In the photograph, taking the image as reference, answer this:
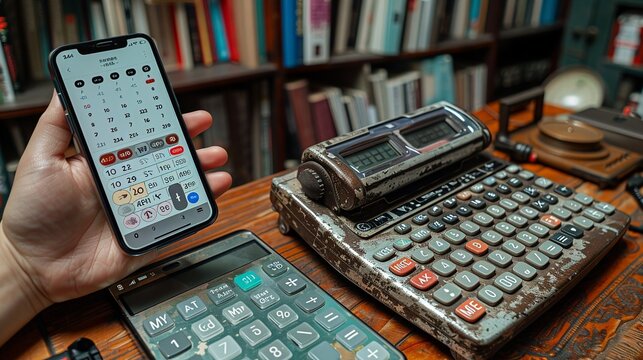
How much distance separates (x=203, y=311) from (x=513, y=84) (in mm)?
2095

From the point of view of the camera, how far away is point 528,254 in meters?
0.49

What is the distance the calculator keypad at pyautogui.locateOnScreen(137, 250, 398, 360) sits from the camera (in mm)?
405

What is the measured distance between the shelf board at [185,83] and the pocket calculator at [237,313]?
0.73 m

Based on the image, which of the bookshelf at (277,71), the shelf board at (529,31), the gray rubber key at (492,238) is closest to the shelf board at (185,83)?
the bookshelf at (277,71)

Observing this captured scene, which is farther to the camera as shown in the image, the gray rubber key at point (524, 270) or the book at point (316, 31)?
the book at point (316, 31)

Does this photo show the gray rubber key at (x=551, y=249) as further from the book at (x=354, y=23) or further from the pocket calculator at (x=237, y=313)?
the book at (x=354, y=23)

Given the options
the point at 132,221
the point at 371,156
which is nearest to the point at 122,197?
the point at 132,221

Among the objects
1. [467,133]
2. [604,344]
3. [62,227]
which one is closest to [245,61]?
[467,133]

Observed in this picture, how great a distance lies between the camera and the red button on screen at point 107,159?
18.6 inches

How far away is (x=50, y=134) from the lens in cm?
46

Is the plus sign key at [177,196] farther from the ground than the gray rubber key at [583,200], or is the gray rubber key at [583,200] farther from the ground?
the plus sign key at [177,196]

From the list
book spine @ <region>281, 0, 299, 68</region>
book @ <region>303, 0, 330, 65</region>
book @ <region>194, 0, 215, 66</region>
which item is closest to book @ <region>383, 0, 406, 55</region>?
book @ <region>303, 0, 330, 65</region>

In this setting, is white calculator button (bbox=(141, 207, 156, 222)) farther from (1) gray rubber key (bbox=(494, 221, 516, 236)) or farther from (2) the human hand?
(1) gray rubber key (bbox=(494, 221, 516, 236))

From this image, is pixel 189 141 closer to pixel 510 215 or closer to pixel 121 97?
pixel 121 97
